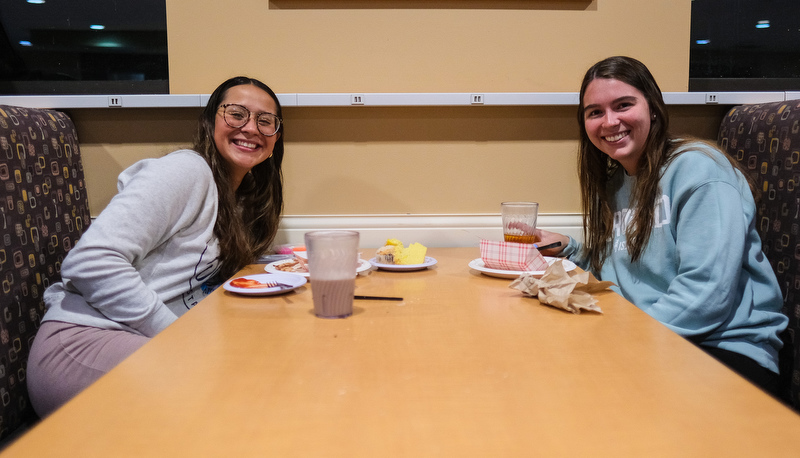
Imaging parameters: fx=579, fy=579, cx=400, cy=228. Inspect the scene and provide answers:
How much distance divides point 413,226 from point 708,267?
1181 mm

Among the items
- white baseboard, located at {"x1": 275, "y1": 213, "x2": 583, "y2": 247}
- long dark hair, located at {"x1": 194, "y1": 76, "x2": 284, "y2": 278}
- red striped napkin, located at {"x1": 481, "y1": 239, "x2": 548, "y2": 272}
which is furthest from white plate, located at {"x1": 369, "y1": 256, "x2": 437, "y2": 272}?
white baseboard, located at {"x1": 275, "y1": 213, "x2": 583, "y2": 247}

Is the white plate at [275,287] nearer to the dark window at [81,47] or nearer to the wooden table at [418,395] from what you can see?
the wooden table at [418,395]

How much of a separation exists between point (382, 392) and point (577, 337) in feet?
1.23

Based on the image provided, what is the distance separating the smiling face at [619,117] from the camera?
5.33ft

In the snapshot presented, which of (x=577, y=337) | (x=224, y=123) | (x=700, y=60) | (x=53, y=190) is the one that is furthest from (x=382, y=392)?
(x=700, y=60)

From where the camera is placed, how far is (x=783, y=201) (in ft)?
5.38

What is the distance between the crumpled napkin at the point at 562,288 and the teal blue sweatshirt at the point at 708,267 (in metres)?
0.24

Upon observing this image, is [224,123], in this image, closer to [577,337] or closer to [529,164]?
[529,164]

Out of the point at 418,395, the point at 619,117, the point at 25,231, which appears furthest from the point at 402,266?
the point at 25,231

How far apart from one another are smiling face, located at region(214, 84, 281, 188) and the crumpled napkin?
1.00m

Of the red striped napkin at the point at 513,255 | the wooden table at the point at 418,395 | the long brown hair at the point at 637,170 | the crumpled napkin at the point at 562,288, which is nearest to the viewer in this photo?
the wooden table at the point at 418,395

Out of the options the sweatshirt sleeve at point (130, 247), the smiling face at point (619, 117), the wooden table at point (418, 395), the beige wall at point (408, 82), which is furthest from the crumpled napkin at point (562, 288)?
the beige wall at point (408, 82)

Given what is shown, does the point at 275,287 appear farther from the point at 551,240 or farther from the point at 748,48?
the point at 748,48

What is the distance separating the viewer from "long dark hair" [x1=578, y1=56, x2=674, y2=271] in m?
1.55
